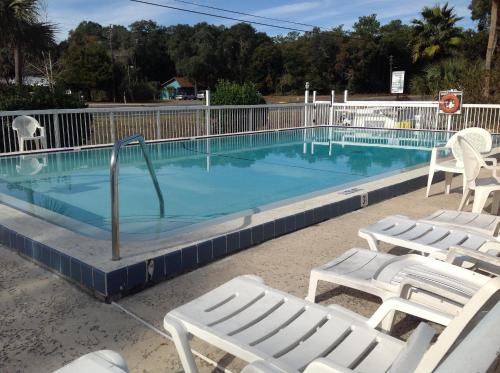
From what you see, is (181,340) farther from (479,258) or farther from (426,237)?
(426,237)

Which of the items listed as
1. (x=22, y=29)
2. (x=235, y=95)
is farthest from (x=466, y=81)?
(x=22, y=29)

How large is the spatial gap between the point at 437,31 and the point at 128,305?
31781 millimetres

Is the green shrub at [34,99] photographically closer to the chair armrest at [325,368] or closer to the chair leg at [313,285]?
the chair leg at [313,285]

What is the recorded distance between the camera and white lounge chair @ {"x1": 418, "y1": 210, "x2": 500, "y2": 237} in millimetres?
3018

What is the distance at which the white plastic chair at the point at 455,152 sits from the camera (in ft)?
16.5

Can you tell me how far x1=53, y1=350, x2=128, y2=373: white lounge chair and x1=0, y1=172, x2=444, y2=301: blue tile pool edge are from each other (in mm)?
1182

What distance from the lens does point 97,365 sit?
53.1 inches

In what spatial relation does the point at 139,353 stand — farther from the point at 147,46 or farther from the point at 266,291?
the point at 147,46

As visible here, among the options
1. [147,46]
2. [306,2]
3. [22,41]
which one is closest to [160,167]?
[22,41]

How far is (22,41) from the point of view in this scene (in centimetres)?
1489

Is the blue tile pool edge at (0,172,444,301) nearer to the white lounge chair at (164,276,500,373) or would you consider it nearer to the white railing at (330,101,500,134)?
the white lounge chair at (164,276,500,373)

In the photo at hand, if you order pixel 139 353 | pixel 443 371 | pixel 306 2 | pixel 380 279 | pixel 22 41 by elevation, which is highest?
pixel 306 2

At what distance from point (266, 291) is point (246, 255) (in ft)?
4.50

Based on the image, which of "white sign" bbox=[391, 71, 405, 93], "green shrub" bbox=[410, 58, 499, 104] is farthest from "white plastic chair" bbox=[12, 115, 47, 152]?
"white sign" bbox=[391, 71, 405, 93]
